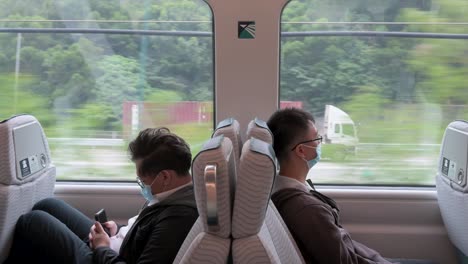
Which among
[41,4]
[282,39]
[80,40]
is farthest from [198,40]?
[41,4]

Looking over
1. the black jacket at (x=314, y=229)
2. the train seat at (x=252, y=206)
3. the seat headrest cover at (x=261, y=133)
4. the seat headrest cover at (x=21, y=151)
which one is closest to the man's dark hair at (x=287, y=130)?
the seat headrest cover at (x=261, y=133)

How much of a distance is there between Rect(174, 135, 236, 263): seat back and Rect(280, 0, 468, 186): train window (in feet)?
5.46

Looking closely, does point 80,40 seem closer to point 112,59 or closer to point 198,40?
point 112,59

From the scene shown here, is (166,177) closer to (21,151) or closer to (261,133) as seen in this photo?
(261,133)

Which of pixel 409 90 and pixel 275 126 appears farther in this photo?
pixel 409 90

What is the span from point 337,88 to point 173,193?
4.78 feet

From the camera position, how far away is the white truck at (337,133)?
3.05 m

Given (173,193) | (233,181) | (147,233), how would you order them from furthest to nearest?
(173,193), (147,233), (233,181)

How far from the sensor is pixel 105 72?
3.11 m

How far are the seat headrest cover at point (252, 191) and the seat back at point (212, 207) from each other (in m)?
0.03

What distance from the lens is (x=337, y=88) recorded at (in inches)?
119

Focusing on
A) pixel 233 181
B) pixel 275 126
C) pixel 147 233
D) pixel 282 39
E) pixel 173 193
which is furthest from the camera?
pixel 282 39

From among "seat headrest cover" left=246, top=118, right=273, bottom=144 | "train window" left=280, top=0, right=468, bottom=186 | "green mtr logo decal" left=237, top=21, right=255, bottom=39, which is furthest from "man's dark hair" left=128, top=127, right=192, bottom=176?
"train window" left=280, top=0, right=468, bottom=186

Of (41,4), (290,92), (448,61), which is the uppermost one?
(41,4)
